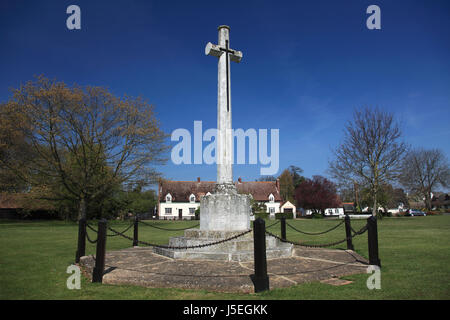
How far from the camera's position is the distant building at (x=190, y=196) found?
55.7 meters

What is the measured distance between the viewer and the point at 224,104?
365 inches

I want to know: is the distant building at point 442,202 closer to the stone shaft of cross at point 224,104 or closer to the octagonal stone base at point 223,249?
the octagonal stone base at point 223,249

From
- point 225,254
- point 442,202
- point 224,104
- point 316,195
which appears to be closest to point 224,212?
point 225,254

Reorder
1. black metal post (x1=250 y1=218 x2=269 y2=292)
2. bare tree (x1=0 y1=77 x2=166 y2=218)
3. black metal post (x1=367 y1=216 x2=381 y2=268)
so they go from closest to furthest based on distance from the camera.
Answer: black metal post (x1=250 y1=218 x2=269 y2=292)
black metal post (x1=367 y1=216 x2=381 y2=268)
bare tree (x1=0 y1=77 x2=166 y2=218)

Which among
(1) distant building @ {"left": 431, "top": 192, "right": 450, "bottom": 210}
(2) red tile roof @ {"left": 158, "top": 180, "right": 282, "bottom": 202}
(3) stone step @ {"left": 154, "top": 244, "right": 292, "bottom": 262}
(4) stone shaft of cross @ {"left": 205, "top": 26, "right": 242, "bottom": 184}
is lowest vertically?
(1) distant building @ {"left": 431, "top": 192, "right": 450, "bottom": 210}

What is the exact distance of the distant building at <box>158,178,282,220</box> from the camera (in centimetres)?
5566

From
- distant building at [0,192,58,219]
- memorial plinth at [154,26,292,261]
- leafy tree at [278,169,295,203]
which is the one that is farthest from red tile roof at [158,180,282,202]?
memorial plinth at [154,26,292,261]

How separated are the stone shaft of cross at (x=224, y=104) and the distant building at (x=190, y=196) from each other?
44.6 meters

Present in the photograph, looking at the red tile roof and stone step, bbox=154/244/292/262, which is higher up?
the red tile roof

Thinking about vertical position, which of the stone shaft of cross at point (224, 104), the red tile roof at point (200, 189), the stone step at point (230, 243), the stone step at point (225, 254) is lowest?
the stone step at point (225, 254)

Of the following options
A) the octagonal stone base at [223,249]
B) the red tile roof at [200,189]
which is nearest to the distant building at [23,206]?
the red tile roof at [200,189]

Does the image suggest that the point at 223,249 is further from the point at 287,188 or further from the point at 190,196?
the point at 287,188

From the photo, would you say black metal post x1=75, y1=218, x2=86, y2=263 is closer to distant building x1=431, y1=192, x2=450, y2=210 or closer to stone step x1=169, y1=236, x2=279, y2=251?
stone step x1=169, y1=236, x2=279, y2=251

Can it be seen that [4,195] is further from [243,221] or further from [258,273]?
[258,273]
